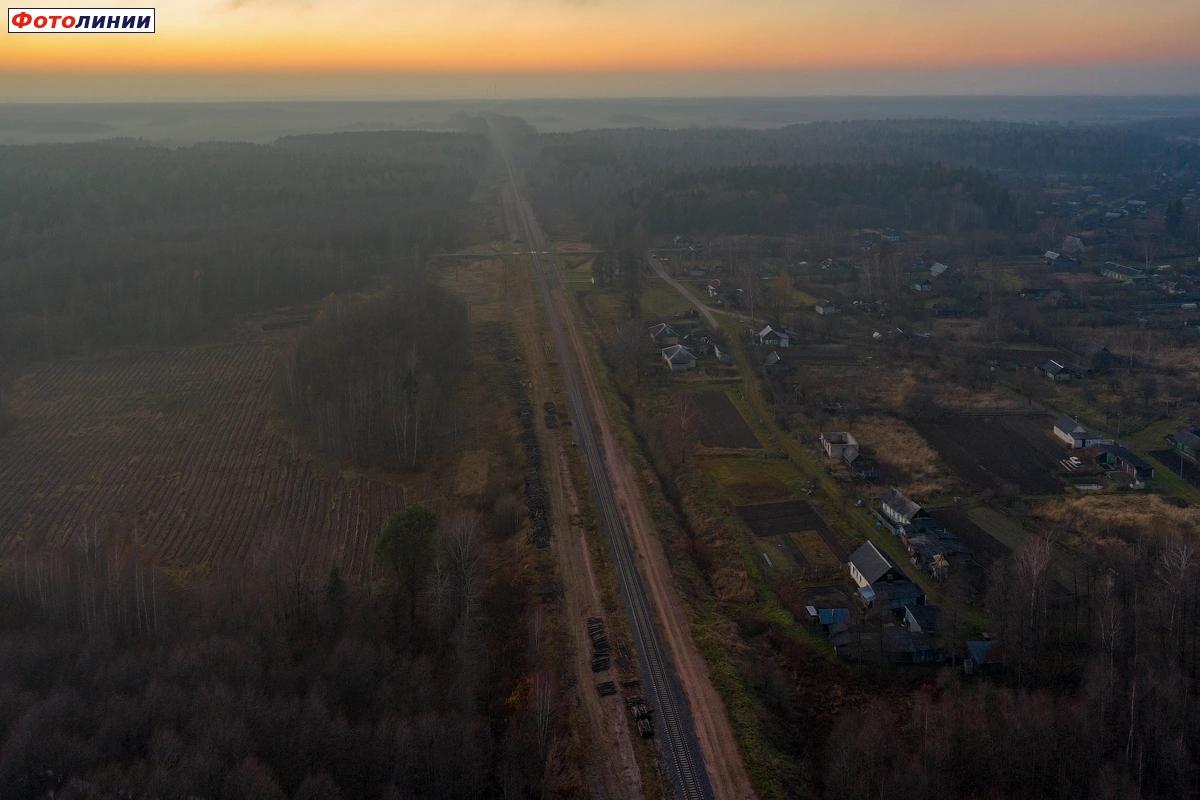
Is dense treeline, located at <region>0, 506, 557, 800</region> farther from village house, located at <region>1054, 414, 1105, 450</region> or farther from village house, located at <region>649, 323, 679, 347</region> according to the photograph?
village house, located at <region>649, 323, 679, 347</region>

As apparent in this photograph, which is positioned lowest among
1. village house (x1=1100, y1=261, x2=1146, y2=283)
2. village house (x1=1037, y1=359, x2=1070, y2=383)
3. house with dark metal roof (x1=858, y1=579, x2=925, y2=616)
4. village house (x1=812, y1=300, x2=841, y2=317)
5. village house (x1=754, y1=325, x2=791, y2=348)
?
house with dark metal roof (x1=858, y1=579, x2=925, y2=616)

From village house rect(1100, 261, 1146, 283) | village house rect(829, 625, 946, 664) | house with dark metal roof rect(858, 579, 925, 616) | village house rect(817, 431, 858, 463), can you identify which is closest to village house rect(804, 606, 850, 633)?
village house rect(829, 625, 946, 664)

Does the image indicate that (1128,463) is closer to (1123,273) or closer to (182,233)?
(1123,273)

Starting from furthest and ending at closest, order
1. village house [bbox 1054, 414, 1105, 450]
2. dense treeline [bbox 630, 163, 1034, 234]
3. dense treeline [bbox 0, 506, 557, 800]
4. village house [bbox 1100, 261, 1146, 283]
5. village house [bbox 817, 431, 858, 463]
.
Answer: dense treeline [bbox 630, 163, 1034, 234]
village house [bbox 1100, 261, 1146, 283]
village house [bbox 1054, 414, 1105, 450]
village house [bbox 817, 431, 858, 463]
dense treeline [bbox 0, 506, 557, 800]

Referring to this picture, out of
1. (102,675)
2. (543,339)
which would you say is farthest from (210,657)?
(543,339)

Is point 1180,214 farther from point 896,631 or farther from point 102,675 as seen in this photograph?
point 102,675

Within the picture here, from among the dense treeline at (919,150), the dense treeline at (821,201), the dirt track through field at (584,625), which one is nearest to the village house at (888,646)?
the dirt track through field at (584,625)
